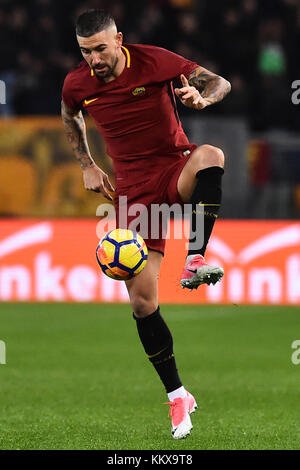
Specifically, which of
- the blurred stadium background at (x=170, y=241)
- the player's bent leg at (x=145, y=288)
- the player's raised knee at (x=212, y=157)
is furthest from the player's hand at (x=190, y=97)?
the blurred stadium background at (x=170, y=241)

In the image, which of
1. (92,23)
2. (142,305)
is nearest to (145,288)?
(142,305)

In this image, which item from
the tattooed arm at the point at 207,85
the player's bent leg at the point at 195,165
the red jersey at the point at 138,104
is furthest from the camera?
the red jersey at the point at 138,104

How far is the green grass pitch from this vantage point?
20.2ft

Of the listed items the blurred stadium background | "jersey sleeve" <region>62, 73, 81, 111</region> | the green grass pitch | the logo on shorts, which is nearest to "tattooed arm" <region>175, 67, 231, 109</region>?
the logo on shorts

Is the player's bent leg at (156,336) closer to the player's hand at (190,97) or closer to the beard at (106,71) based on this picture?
the beard at (106,71)

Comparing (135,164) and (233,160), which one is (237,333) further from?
(135,164)

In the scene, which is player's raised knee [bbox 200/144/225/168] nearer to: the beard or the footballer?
the footballer

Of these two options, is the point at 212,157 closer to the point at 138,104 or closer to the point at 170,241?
the point at 138,104

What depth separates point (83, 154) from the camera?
654 centimetres

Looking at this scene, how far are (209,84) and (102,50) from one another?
64 centimetres

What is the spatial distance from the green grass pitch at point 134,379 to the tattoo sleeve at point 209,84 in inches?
79.6

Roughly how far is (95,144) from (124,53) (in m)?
6.43

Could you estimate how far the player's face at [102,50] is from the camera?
570 cm
